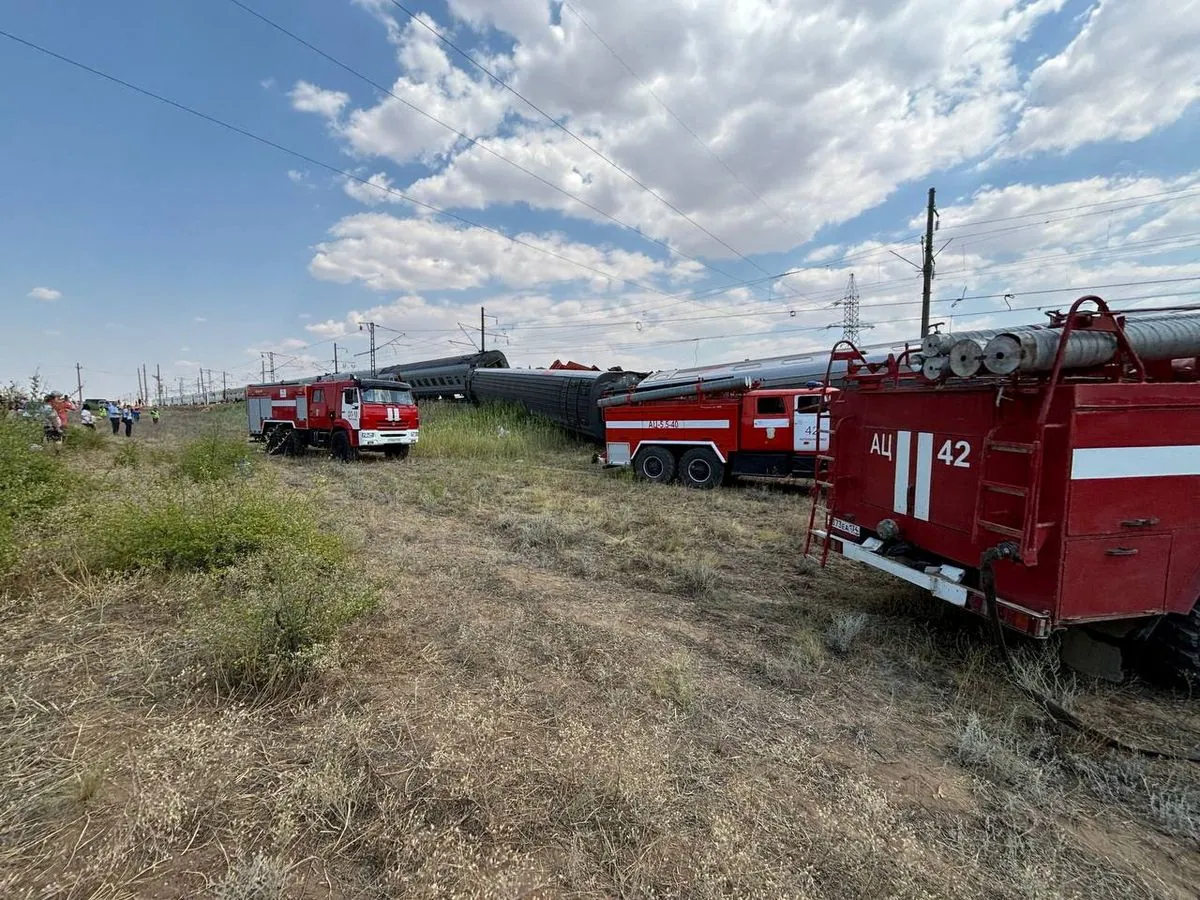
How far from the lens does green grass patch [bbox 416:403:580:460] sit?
17484 mm

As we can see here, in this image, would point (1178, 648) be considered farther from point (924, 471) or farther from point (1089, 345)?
point (1089, 345)

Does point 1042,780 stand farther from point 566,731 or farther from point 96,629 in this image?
point 96,629

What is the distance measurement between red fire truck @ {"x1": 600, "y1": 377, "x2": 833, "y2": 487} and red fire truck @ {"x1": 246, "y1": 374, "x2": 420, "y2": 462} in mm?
6433

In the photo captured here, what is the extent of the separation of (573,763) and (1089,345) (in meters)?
3.32

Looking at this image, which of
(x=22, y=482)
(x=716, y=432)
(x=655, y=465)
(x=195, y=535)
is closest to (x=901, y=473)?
(x=195, y=535)

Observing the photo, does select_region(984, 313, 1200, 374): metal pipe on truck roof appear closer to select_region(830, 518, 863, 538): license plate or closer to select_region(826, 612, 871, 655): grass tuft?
select_region(830, 518, 863, 538): license plate

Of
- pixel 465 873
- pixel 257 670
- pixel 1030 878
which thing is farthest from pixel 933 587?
pixel 257 670

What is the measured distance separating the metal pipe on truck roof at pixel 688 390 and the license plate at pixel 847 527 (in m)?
6.65

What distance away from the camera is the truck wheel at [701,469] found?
11.2 meters

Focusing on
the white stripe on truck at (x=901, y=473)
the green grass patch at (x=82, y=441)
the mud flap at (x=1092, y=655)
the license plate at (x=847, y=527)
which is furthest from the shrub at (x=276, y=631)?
the green grass patch at (x=82, y=441)

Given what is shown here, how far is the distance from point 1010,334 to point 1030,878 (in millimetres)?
2352

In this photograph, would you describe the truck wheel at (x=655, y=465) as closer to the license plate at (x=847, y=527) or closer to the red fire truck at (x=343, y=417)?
the red fire truck at (x=343, y=417)

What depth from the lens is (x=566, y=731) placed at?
265 centimetres

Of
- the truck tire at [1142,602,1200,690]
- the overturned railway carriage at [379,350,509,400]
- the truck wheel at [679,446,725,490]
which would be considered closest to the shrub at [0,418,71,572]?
the truck tire at [1142,602,1200,690]
